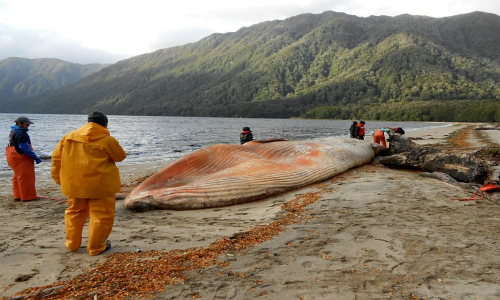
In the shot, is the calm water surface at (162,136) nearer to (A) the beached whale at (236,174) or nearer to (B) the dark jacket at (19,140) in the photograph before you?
(B) the dark jacket at (19,140)

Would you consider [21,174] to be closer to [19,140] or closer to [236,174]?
[19,140]

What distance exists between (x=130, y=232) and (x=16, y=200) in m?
5.22

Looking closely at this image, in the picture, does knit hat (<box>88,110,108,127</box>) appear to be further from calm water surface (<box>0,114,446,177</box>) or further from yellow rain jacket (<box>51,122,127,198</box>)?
calm water surface (<box>0,114,446,177</box>)

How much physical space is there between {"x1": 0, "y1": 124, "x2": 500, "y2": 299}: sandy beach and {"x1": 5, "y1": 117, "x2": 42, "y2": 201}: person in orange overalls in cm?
122

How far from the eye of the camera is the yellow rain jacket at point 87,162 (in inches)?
173

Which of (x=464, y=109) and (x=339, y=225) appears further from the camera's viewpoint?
(x=464, y=109)

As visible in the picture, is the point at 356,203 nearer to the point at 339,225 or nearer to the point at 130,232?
the point at 339,225

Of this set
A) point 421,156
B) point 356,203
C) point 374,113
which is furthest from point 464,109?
point 356,203

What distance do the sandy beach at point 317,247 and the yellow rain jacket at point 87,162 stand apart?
0.86 metres

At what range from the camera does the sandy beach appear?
320cm

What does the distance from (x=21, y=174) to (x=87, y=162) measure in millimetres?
5815

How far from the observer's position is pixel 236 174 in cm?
805

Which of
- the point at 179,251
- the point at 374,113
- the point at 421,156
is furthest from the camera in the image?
the point at 374,113

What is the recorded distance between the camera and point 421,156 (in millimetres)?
11547
